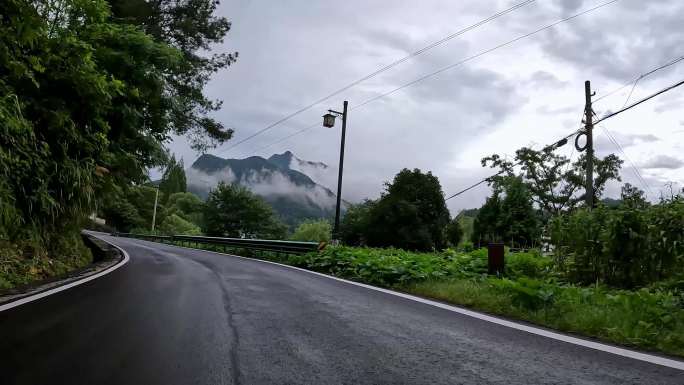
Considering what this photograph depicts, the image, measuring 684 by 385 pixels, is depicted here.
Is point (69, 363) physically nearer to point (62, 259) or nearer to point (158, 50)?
point (62, 259)

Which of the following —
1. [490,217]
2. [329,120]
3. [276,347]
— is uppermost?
[329,120]

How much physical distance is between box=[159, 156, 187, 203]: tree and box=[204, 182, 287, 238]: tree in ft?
165

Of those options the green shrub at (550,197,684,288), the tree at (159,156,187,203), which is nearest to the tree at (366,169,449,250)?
the green shrub at (550,197,684,288)

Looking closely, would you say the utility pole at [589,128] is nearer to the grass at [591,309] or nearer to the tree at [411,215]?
the grass at [591,309]

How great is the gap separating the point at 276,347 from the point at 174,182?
11496 centimetres

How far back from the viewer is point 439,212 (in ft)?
154

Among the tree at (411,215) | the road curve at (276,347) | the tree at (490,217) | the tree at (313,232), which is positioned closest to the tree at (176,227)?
the tree at (313,232)

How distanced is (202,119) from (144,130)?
6952mm

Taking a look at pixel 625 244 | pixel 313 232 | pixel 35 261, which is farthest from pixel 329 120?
pixel 313 232

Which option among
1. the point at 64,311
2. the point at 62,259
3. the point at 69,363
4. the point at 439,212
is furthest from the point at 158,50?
the point at 439,212

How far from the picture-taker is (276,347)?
Result: 3.56 metres

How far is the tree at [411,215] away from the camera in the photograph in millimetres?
43625

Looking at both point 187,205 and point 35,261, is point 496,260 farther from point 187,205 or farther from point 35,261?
point 187,205

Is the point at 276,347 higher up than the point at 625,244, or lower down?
lower down
